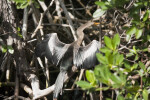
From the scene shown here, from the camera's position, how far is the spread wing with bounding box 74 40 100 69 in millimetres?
2621

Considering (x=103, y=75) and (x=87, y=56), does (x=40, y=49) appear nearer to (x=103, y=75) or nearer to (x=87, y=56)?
(x=87, y=56)

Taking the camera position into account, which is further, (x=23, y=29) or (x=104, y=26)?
(x=104, y=26)

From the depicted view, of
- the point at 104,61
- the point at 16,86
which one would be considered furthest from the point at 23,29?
the point at 104,61

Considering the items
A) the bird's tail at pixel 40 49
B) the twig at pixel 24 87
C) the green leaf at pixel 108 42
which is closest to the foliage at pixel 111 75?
the green leaf at pixel 108 42

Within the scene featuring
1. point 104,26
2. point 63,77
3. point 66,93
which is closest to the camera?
point 63,77

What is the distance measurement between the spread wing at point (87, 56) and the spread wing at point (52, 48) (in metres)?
0.16

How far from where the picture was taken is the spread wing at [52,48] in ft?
8.91

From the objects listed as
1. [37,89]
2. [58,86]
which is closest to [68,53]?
[58,86]

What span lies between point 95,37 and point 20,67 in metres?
1.25

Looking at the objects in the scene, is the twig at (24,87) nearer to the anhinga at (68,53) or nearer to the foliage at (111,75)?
the anhinga at (68,53)

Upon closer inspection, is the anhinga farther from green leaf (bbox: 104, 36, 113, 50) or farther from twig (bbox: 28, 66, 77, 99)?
green leaf (bbox: 104, 36, 113, 50)

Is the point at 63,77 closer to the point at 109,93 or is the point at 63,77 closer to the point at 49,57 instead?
the point at 49,57

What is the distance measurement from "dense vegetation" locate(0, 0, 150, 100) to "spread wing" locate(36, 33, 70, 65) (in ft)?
0.45

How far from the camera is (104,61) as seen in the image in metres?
1.47
